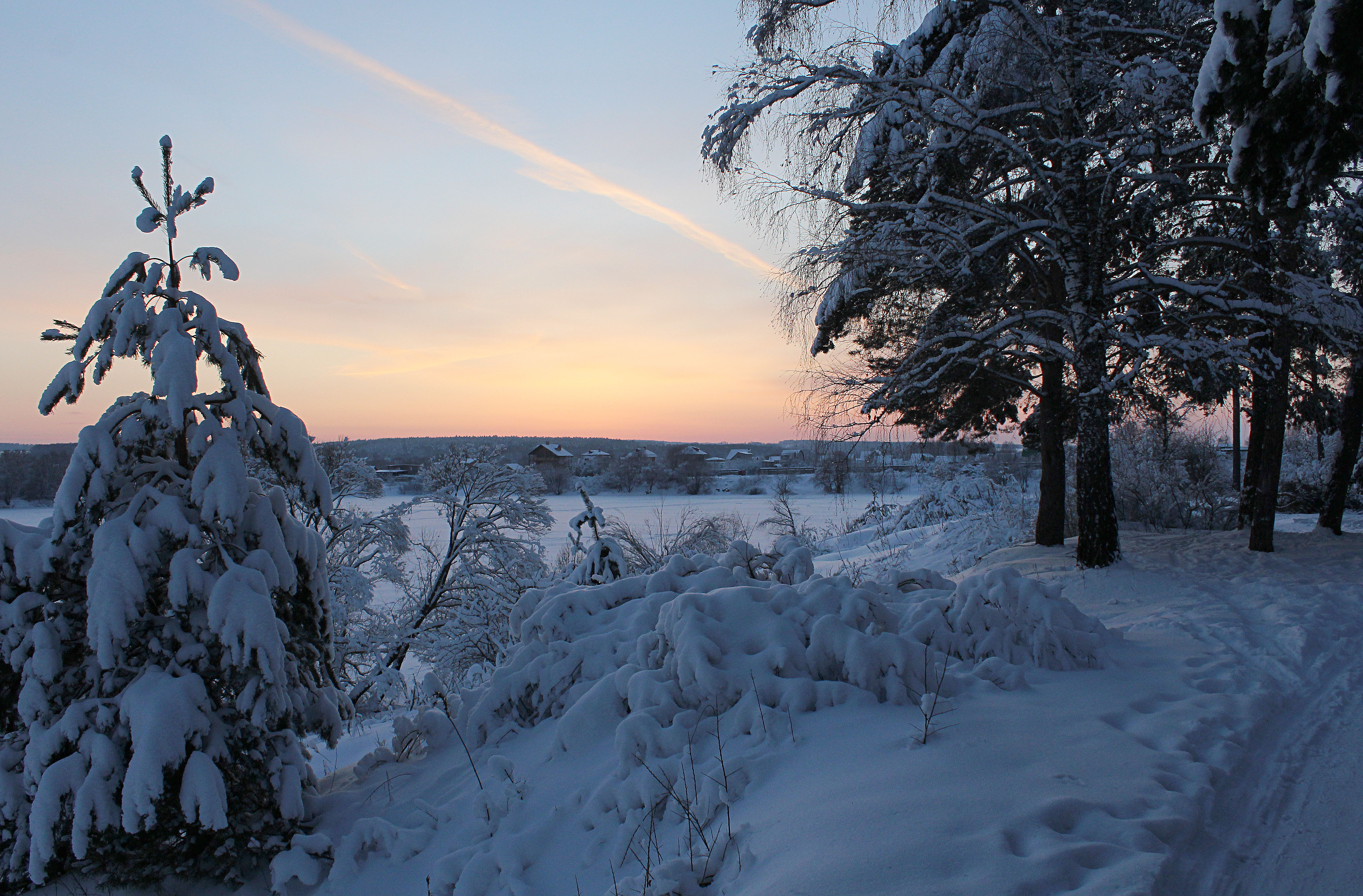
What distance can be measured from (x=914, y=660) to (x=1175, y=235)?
36.8ft

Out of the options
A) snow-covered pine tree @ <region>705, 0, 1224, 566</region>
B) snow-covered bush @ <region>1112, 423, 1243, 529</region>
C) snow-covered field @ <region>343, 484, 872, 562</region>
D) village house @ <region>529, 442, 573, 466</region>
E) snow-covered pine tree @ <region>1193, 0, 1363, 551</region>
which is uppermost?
snow-covered pine tree @ <region>705, 0, 1224, 566</region>

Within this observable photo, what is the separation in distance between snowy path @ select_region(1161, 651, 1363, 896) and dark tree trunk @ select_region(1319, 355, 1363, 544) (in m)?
8.47

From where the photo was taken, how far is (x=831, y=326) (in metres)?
10.8

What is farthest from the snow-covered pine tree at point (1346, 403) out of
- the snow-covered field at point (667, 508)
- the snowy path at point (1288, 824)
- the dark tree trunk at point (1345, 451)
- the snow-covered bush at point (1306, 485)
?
the snow-covered field at point (667, 508)

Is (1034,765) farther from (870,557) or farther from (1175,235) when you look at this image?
(870,557)

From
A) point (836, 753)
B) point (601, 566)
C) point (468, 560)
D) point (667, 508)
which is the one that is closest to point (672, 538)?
point (468, 560)

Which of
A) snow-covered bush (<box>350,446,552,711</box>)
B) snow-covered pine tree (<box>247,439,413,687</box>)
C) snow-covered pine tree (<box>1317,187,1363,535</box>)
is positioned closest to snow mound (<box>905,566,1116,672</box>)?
snow-covered pine tree (<box>1317,187,1363,535</box>)

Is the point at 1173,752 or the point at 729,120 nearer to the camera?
the point at 1173,752

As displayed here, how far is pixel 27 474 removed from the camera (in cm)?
1880

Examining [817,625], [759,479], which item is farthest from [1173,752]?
[759,479]

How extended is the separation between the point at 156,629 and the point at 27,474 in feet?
71.2

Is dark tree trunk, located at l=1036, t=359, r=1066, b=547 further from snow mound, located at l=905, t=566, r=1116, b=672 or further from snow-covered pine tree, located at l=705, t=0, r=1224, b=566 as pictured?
snow mound, located at l=905, t=566, r=1116, b=672

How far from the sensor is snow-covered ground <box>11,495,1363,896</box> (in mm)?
2527

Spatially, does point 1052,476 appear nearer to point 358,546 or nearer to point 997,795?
point 997,795
